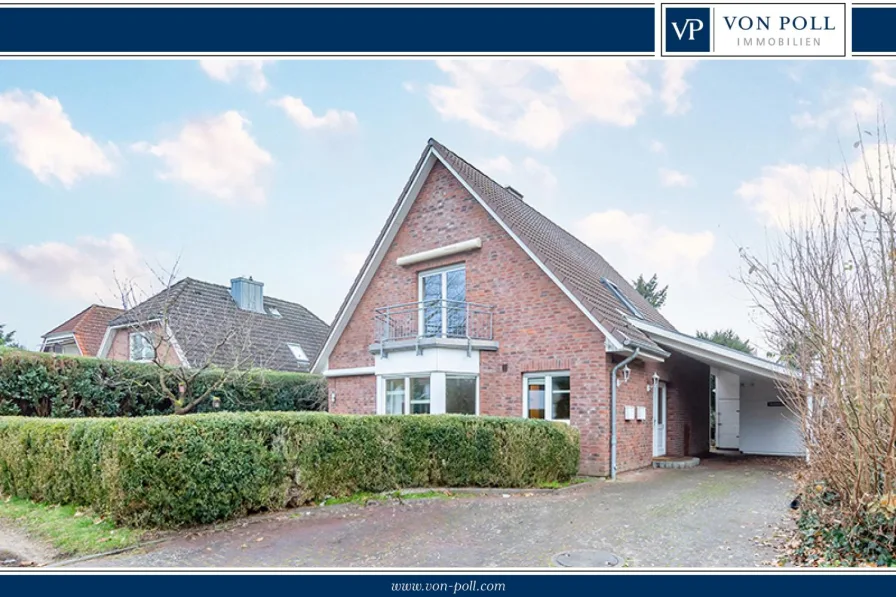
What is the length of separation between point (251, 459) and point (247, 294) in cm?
1896

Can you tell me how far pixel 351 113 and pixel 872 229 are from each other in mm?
5601

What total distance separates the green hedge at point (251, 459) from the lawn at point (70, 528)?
0.17 meters

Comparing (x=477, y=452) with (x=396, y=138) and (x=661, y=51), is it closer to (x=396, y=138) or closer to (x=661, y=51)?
(x=396, y=138)

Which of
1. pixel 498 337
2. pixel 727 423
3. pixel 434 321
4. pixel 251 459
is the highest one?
pixel 434 321

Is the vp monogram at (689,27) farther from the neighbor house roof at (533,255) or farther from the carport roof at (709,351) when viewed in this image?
the carport roof at (709,351)

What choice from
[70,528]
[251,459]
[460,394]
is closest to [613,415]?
[460,394]

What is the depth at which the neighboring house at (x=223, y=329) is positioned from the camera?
20.3 meters

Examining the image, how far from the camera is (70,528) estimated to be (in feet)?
25.0

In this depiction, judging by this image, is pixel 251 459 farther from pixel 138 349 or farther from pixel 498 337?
pixel 138 349

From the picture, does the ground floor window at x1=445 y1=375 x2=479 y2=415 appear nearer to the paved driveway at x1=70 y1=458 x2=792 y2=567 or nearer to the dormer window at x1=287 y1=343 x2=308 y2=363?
the paved driveway at x1=70 y1=458 x2=792 y2=567

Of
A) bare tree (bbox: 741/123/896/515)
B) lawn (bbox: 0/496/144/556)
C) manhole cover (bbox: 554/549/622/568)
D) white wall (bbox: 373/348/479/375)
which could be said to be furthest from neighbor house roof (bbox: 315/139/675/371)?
lawn (bbox: 0/496/144/556)

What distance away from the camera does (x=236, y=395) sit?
1880 cm

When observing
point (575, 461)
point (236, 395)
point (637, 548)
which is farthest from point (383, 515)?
point (236, 395)

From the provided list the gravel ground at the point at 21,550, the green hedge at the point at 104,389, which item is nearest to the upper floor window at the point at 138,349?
the green hedge at the point at 104,389
